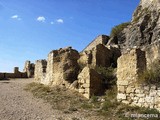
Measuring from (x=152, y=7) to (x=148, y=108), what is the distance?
2612 centimetres

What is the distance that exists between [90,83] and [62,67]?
11.0 feet

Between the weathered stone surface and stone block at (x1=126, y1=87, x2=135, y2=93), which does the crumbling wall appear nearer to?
the weathered stone surface

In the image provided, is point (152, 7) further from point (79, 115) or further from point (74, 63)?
point (79, 115)

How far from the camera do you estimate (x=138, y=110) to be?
9.27m

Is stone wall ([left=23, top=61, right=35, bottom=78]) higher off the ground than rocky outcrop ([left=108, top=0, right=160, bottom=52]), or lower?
lower

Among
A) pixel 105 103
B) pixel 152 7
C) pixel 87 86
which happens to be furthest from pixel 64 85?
pixel 152 7

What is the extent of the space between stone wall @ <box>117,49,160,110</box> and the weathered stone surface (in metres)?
2.02

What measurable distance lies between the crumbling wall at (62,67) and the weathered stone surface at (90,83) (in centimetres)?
188

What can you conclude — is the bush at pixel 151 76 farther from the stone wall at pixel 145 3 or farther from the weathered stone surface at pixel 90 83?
the stone wall at pixel 145 3

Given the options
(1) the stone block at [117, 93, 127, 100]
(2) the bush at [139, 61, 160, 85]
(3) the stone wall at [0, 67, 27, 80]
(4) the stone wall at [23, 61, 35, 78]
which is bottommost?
(1) the stone block at [117, 93, 127, 100]

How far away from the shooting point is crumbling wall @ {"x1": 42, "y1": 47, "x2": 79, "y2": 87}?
15.1m

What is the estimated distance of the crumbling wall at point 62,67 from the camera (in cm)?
1509

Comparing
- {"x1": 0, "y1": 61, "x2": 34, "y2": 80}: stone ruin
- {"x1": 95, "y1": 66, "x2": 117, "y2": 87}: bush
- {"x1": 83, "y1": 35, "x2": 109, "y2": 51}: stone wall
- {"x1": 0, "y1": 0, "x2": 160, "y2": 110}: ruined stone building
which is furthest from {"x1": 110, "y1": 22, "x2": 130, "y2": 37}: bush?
{"x1": 95, "y1": 66, "x2": 117, "y2": 87}: bush

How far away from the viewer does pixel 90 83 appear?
41.7 ft
